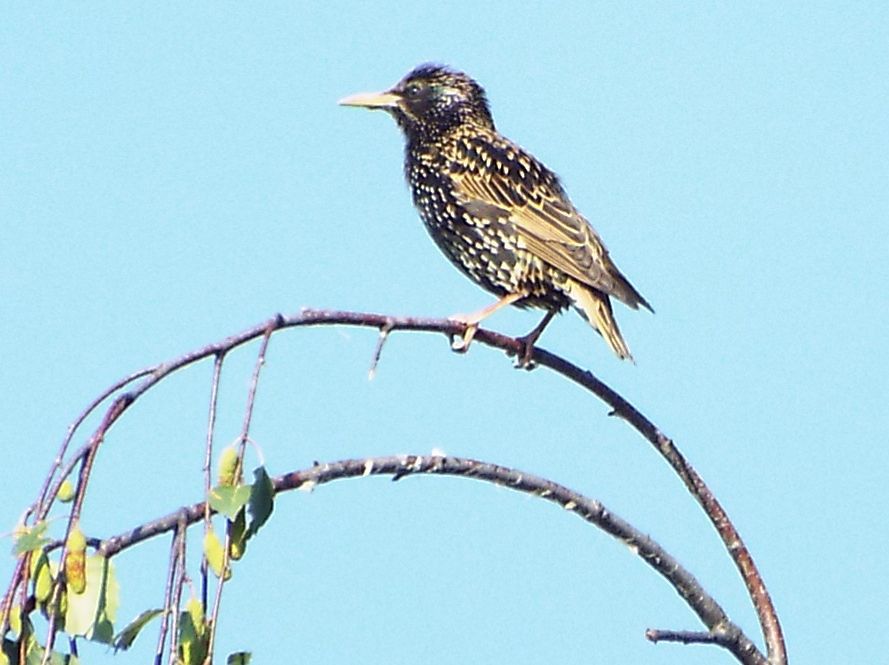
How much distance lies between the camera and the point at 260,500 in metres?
3.15

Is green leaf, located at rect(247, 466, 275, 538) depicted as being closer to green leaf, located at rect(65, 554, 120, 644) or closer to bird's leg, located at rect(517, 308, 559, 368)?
green leaf, located at rect(65, 554, 120, 644)

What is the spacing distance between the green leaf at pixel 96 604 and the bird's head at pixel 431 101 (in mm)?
5348

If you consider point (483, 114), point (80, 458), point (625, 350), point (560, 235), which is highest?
point (483, 114)

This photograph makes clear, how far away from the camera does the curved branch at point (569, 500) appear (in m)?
3.46

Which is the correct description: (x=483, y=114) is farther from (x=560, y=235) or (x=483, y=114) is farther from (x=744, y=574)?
(x=744, y=574)

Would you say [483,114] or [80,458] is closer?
[80,458]

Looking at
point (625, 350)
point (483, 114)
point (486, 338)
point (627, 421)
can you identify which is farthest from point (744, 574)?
point (483, 114)

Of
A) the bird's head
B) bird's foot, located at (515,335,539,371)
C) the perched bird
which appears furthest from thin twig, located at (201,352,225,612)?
the bird's head

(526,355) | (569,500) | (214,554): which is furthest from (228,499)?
(526,355)

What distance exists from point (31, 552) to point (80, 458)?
0.18m

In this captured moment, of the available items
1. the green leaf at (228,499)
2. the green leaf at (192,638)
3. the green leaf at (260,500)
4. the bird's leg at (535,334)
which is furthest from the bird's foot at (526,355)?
Answer: the green leaf at (192,638)

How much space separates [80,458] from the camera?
305cm

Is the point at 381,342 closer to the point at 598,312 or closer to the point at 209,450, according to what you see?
the point at 209,450

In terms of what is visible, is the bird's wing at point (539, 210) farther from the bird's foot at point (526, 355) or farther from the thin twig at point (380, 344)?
the thin twig at point (380, 344)
